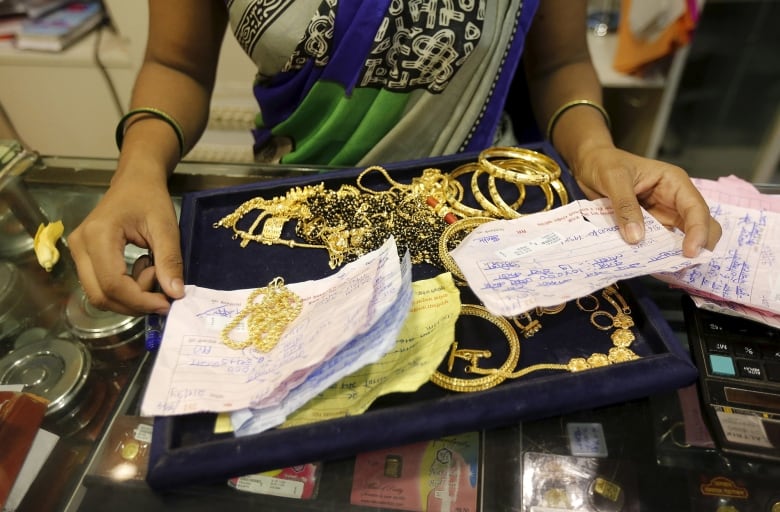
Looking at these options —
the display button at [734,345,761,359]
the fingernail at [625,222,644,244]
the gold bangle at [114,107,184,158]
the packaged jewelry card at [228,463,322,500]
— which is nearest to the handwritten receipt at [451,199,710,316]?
the fingernail at [625,222,644,244]

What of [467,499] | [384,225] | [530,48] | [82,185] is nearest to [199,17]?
[82,185]

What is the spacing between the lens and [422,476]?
19.4 inches

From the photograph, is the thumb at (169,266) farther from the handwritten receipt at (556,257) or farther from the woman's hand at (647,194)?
the woman's hand at (647,194)

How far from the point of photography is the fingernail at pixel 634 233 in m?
0.58

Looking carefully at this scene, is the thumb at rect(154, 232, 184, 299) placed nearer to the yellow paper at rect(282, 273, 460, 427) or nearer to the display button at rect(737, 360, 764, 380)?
the yellow paper at rect(282, 273, 460, 427)

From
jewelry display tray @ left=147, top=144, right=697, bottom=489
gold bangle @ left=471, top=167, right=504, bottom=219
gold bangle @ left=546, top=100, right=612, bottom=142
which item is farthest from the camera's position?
gold bangle @ left=546, top=100, right=612, bottom=142

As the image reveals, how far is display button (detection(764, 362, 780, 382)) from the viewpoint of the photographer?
1.76 ft

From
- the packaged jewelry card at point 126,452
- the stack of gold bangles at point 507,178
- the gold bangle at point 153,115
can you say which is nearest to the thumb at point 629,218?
the stack of gold bangles at point 507,178

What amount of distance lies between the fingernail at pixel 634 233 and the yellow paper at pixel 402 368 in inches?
8.4

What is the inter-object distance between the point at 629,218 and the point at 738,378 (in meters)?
0.21

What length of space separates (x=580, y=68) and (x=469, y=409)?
0.73 metres

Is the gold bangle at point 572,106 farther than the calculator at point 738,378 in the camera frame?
Yes

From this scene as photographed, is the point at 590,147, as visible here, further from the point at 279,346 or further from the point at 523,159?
the point at 279,346

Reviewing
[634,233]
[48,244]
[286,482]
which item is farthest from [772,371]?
[48,244]
